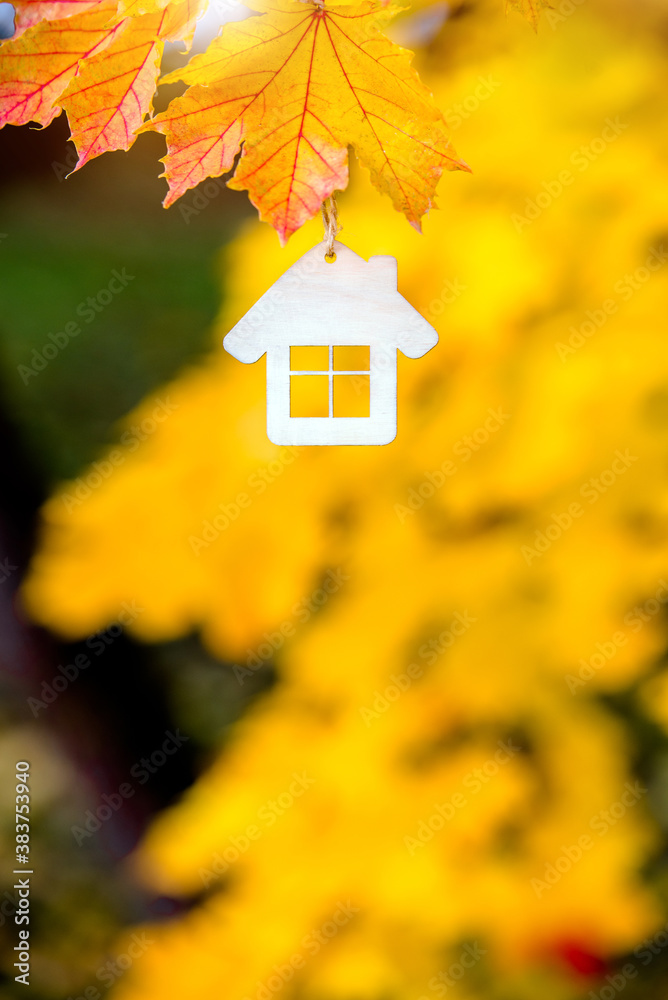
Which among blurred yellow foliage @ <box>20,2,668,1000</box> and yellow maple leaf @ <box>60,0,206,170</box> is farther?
blurred yellow foliage @ <box>20,2,668,1000</box>

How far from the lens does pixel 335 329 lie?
597mm

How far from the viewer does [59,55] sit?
0.54 meters

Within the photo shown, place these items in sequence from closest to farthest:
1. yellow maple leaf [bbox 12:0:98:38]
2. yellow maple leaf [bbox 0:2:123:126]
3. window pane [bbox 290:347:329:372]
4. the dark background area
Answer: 1. yellow maple leaf [bbox 12:0:98:38]
2. yellow maple leaf [bbox 0:2:123:126]
3. window pane [bbox 290:347:329:372]
4. the dark background area

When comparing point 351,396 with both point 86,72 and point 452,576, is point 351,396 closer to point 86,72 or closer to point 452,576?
point 452,576

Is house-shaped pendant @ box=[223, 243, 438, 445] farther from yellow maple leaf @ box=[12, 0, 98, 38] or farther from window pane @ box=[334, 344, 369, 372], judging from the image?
window pane @ box=[334, 344, 369, 372]

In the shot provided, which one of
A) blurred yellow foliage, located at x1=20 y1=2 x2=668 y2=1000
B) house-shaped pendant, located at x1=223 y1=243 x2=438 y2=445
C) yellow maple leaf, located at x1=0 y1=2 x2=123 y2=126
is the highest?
yellow maple leaf, located at x1=0 y1=2 x2=123 y2=126

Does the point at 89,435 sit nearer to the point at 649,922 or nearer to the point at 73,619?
the point at 73,619

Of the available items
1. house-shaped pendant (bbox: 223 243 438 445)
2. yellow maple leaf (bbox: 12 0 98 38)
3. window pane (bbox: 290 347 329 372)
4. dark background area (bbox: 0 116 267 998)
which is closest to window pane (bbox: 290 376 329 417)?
window pane (bbox: 290 347 329 372)

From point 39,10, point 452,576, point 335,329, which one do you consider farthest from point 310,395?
point 39,10

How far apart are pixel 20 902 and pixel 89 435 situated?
40.6 inches

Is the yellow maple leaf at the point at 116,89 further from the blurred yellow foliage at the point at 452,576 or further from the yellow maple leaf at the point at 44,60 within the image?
the blurred yellow foliage at the point at 452,576

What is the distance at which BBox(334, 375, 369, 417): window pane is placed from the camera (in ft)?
4.25

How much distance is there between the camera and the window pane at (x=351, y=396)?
130 centimetres

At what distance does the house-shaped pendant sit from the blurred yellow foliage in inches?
26.7
